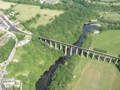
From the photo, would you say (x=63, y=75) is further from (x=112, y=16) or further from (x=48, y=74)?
(x=112, y=16)

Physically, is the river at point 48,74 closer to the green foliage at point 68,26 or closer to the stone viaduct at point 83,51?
the stone viaduct at point 83,51

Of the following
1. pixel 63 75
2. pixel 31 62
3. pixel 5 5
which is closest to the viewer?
pixel 63 75

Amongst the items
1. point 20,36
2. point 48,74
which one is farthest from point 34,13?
point 48,74

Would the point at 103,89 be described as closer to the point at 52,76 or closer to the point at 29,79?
the point at 52,76

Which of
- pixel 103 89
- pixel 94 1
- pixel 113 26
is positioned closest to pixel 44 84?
pixel 103 89

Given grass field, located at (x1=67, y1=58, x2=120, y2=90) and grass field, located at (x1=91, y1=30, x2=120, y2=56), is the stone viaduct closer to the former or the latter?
grass field, located at (x1=67, y1=58, x2=120, y2=90)
